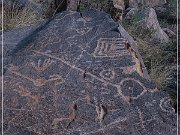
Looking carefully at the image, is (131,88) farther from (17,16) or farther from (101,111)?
(17,16)

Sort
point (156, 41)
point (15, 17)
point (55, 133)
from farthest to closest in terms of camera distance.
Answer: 1. point (156, 41)
2. point (15, 17)
3. point (55, 133)

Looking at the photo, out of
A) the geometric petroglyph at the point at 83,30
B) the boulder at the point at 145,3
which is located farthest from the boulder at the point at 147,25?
the geometric petroglyph at the point at 83,30

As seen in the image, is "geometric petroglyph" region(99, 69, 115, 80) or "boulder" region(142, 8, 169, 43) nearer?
"geometric petroglyph" region(99, 69, 115, 80)

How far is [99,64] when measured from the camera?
2814 mm

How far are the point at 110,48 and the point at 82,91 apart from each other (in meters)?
0.50

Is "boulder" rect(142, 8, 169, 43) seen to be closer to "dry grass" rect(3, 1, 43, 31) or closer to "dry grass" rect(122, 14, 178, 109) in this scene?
"dry grass" rect(122, 14, 178, 109)

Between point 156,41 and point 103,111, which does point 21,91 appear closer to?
point 103,111

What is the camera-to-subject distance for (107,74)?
2742mm

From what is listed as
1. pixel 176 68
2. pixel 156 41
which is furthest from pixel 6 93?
pixel 156 41

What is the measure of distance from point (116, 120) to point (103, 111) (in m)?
0.11

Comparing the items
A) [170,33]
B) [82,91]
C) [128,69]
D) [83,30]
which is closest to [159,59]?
[170,33]

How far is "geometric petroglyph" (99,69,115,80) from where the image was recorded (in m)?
2.72

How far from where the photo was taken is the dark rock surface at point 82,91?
8.20 ft

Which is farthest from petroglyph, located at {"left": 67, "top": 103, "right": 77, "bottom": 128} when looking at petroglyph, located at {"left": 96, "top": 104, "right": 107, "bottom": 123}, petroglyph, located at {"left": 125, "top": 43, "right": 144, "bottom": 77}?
petroglyph, located at {"left": 125, "top": 43, "right": 144, "bottom": 77}
